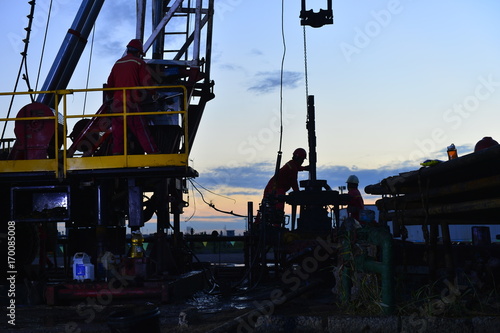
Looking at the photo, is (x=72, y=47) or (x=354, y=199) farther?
(x=354, y=199)

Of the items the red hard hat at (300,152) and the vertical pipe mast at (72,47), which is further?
the red hard hat at (300,152)

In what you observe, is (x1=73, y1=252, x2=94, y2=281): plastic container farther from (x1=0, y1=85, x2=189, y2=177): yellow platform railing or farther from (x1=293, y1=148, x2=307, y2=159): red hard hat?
(x1=293, y1=148, x2=307, y2=159): red hard hat

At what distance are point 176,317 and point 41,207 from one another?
3.65 meters

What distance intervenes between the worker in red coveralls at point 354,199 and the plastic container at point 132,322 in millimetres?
6804

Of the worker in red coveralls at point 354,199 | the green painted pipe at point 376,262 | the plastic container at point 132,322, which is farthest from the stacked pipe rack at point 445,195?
the plastic container at point 132,322

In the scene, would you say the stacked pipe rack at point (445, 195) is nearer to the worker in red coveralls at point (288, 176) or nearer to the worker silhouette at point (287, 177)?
the worker silhouette at point (287, 177)

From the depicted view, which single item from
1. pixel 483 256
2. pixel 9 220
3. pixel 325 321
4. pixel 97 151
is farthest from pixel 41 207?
pixel 483 256

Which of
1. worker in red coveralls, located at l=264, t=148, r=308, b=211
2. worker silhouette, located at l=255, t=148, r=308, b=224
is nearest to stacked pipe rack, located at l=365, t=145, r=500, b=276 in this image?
worker silhouette, located at l=255, t=148, r=308, b=224

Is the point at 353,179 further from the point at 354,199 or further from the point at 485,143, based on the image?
the point at 485,143

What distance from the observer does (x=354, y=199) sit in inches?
518

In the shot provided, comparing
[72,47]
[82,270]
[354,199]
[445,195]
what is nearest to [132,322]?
[82,270]

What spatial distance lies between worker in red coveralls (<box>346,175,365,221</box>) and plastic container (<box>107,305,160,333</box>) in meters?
6.80

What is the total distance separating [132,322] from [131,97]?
4714 millimetres

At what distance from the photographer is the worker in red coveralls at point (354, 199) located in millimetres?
12031
